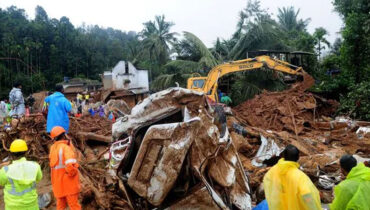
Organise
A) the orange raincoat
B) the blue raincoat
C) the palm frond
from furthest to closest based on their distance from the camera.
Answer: the palm frond, the blue raincoat, the orange raincoat

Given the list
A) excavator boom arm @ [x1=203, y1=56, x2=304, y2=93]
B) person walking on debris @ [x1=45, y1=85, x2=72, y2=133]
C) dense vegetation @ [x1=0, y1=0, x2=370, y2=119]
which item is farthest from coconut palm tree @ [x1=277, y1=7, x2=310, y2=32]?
person walking on debris @ [x1=45, y1=85, x2=72, y2=133]

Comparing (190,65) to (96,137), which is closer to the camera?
(96,137)

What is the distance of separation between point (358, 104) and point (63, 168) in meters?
11.2

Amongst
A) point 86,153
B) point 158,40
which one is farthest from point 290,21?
point 86,153

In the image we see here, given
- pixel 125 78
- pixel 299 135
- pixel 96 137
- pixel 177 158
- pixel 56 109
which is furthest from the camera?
pixel 125 78

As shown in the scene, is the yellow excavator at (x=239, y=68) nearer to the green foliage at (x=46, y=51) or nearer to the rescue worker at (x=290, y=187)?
the rescue worker at (x=290, y=187)

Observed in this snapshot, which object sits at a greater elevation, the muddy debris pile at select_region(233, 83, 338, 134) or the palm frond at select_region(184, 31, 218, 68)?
the palm frond at select_region(184, 31, 218, 68)

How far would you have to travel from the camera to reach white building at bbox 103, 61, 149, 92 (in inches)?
994

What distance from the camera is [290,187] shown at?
2.77 metres

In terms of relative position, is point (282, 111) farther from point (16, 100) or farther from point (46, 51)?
point (46, 51)

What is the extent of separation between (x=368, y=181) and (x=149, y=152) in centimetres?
219

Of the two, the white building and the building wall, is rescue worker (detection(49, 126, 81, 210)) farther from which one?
the building wall

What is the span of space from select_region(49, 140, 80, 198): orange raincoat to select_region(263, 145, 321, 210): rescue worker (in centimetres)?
231

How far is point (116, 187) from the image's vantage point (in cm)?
436
